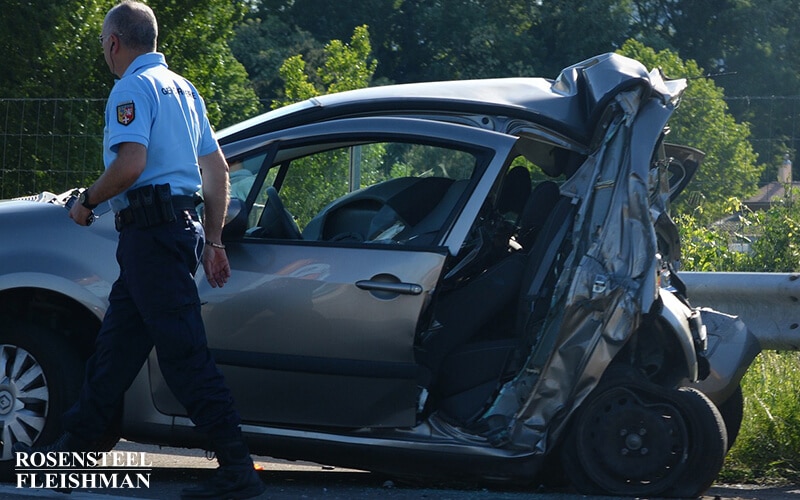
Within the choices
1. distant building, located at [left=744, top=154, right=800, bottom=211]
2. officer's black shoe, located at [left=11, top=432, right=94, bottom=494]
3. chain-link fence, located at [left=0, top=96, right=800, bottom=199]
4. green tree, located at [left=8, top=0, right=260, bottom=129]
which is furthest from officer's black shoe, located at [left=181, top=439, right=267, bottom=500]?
green tree, located at [left=8, top=0, right=260, bottom=129]

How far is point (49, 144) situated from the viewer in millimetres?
9211

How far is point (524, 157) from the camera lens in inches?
210

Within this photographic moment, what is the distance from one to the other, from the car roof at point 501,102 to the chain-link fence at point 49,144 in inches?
166

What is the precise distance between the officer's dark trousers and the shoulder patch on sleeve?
0.37m

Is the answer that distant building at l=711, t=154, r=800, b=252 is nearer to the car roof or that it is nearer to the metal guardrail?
the metal guardrail

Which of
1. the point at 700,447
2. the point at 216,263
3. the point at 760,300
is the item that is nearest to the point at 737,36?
the point at 760,300

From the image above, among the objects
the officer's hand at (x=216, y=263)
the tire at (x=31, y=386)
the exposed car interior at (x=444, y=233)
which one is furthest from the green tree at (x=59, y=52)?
the officer's hand at (x=216, y=263)

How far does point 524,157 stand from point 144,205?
1.90 metres

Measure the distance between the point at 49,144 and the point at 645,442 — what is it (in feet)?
19.6

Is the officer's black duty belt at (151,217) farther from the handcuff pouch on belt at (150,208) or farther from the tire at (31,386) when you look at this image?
the tire at (31,386)

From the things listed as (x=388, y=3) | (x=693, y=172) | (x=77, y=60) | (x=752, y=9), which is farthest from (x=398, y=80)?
(x=693, y=172)

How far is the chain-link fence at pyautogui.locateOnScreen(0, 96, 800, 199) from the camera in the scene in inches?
362

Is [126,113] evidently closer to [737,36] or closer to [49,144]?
[49,144]

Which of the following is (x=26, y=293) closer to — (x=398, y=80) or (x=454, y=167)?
(x=454, y=167)
